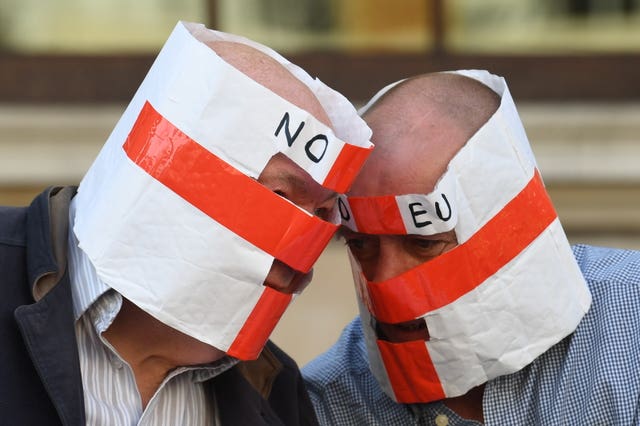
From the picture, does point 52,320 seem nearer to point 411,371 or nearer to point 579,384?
point 411,371

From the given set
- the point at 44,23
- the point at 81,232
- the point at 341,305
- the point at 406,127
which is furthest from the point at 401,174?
the point at 44,23

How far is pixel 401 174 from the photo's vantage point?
372 centimetres

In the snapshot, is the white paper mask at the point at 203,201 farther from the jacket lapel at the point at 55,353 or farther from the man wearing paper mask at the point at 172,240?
the jacket lapel at the point at 55,353

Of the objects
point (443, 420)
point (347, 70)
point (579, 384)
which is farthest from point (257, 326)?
point (347, 70)

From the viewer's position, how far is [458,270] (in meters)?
3.67

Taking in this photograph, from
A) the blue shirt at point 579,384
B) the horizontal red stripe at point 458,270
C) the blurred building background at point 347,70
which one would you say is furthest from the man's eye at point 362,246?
the blurred building background at point 347,70

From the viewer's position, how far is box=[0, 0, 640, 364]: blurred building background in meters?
6.77

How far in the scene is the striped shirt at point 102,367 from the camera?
3.31 meters

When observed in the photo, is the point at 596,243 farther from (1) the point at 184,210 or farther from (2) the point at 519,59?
(1) the point at 184,210

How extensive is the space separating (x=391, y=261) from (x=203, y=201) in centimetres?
66

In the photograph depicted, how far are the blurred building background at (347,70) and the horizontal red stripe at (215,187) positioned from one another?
11.5ft

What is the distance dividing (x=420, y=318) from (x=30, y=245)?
1.05 meters

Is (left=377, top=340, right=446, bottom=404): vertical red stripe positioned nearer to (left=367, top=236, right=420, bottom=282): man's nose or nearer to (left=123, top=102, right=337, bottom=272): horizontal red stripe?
(left=367, top=236, right=420, bottom=282): man's nose

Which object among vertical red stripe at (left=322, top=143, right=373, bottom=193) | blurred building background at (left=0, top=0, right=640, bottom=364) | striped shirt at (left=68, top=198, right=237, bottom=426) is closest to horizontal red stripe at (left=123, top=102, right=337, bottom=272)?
vertical red stripe at (left=322, top=143, right=373, bottom=193)
